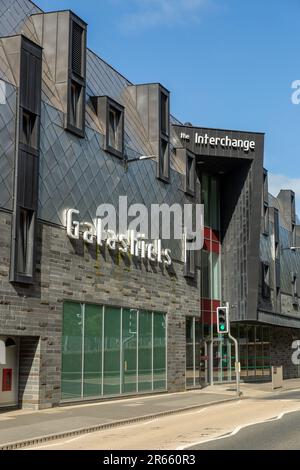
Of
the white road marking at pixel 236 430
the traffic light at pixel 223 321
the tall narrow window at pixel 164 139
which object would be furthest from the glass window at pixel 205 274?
the white road marking at pixel 236 430

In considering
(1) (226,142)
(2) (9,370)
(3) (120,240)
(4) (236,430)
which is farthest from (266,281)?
(4) (236,430)

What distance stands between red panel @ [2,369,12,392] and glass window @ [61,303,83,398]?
2.09 m

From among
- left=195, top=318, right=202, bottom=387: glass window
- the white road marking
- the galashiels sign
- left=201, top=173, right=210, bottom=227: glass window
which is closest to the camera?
the white road marking

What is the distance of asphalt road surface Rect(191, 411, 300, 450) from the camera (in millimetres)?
12933

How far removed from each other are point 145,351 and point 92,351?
450 centimetres

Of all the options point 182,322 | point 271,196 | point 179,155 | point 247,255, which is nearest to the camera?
point 182,322

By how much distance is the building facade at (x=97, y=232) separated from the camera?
68.5ft

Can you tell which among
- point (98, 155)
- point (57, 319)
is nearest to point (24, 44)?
point (98, 155)

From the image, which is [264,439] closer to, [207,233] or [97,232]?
[97,232]

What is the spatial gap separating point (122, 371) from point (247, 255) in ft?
45.5

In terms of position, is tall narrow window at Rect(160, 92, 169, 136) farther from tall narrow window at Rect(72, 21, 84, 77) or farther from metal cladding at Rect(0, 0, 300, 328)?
tall narrow window at Rect(72, 21, 84, 77)

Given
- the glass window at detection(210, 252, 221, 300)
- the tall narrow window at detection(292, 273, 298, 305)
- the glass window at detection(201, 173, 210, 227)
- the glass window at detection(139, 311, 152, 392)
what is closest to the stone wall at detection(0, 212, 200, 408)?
the glass window at detection(139, 311, 152, 392)

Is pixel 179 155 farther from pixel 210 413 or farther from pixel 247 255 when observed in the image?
pixel 210 413

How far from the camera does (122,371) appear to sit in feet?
86.9
